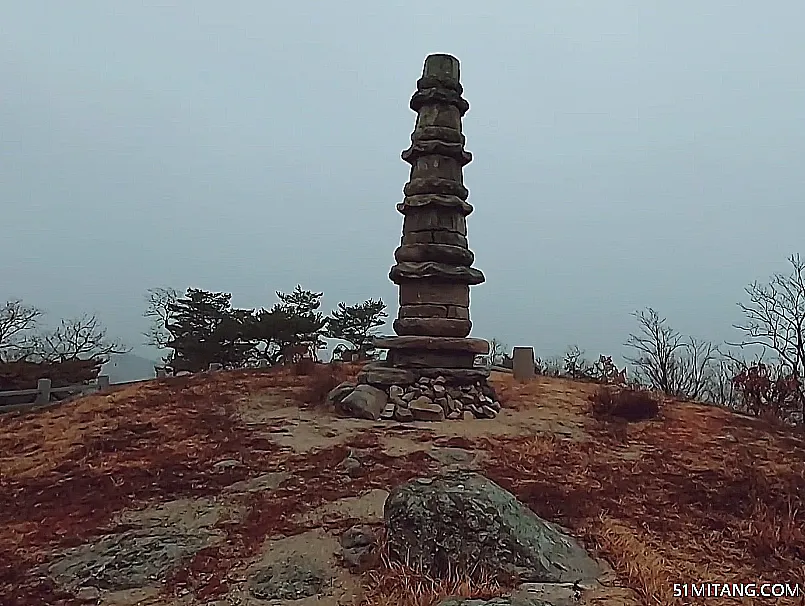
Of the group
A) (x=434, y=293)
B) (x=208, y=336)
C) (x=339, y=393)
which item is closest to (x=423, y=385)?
(x=339, y=393)

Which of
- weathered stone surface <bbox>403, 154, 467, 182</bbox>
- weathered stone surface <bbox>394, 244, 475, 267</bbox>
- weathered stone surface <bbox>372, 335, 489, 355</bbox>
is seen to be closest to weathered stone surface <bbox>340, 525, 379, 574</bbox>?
weathered stone surface <bbox>372, 335, 489, 355</bbox>

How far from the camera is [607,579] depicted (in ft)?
16.5

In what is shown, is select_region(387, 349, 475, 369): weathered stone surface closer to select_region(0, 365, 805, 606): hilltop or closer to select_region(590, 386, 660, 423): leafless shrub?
select_region(0, 365, 805, 606): hilltop

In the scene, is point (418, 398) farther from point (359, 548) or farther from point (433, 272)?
point (359, 548)

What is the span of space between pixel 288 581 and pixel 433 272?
23.3 ft

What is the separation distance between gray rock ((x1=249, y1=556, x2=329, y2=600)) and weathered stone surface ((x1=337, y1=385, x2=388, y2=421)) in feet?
A: 16.7

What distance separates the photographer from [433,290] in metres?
11.8

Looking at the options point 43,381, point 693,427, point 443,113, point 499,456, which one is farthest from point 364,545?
point 43,381

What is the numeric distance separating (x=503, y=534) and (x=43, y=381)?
41.0 feet

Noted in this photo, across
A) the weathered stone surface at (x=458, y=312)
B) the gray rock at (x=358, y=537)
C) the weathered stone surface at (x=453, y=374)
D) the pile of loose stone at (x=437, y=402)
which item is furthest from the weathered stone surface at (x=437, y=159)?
the gray rock at (x=358, y=537)

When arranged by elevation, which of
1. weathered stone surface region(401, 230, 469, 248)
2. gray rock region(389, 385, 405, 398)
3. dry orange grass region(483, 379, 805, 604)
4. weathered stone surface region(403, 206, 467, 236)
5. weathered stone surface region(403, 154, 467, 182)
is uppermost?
weathered stone surface region(403, 154, 467, 182)

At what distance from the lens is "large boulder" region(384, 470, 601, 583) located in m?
4.91

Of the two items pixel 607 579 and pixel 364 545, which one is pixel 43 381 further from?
pixel 607 579

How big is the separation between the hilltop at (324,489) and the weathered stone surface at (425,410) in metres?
0.41
